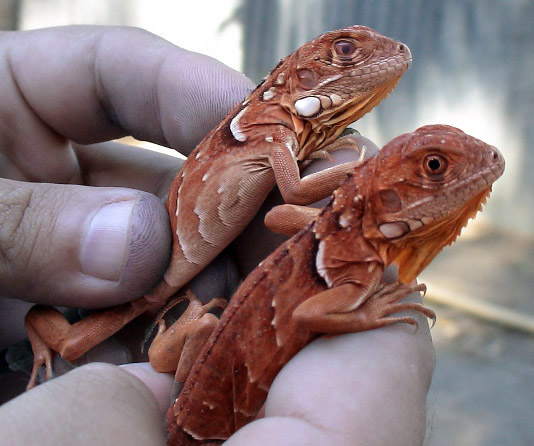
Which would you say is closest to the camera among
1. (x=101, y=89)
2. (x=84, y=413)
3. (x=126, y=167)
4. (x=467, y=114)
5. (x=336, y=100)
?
(x=84, y=413)

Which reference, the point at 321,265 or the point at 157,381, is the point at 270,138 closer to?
the point at 321,265

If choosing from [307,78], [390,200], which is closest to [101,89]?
[307,78]

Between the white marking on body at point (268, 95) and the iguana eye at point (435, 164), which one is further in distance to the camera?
the white marking on body at point (268, 95)

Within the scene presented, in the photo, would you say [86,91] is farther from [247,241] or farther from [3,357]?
[3,357]

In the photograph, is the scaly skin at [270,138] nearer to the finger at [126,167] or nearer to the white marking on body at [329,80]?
the white marking on body at [329,80]

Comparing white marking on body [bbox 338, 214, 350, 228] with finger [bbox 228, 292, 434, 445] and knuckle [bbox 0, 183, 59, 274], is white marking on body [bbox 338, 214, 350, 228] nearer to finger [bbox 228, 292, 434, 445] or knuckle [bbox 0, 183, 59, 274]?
finger [bbox 228, 292, 434, 445]

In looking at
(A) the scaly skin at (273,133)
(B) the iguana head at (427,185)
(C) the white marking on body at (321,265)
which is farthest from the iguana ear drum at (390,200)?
(A) the scaly skin at (273,133)
